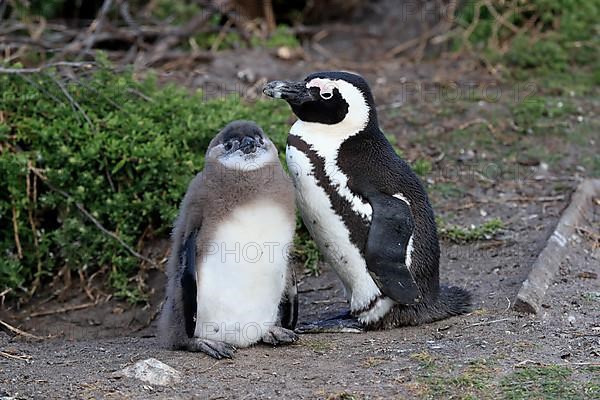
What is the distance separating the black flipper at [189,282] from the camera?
4.03m

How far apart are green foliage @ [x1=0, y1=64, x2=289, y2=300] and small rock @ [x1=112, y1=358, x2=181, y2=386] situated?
6.24ft

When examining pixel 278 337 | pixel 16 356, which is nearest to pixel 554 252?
pixel 278 337

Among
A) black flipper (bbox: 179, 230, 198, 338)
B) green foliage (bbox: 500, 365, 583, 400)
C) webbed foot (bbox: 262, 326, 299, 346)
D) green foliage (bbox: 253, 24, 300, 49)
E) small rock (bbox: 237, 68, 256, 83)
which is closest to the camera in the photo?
green foliage (bbox: 500, 365, 583, 400)

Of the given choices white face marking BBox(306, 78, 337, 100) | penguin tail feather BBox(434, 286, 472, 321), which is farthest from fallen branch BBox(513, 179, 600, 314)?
white face marking BBox(306, 78, 337, 100)

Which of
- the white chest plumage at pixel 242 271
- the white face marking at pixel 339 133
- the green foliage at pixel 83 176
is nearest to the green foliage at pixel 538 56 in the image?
the green foliage at pixel 83 176

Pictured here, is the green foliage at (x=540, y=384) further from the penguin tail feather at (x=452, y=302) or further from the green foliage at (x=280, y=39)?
the green foliage at (x=280, y=39)

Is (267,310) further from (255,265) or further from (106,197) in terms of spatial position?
(106,197)

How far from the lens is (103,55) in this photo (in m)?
6.55

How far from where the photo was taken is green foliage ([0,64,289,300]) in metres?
5.72

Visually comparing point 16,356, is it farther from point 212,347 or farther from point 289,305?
point 289,305

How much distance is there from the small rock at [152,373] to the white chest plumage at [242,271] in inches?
15.4

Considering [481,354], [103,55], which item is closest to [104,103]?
[103,55]

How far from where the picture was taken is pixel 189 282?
13.2ft

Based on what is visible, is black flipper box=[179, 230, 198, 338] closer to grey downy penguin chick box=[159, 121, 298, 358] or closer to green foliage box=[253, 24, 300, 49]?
grey downy penguin chick box=[159, 121, 298, 358]
